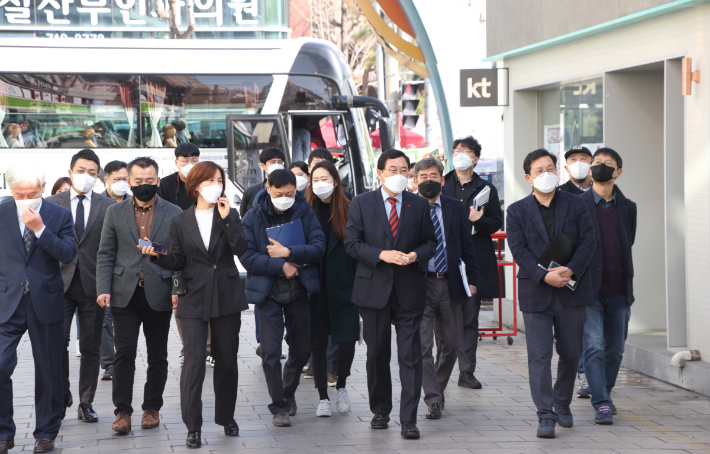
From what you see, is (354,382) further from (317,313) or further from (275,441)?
(275,441)

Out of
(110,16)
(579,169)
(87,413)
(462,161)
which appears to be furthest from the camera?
(110,16)

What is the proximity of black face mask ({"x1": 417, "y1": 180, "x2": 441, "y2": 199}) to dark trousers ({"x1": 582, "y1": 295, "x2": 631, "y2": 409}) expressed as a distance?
144 centimetres

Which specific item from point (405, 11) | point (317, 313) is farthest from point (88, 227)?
point (405, 11)

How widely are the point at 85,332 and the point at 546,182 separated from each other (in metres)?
3.50

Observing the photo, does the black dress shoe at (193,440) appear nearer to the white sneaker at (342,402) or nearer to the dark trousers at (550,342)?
the white sneaker at (342,402)

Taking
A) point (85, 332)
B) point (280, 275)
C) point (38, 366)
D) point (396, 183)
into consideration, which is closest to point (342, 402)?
point (280, 275)

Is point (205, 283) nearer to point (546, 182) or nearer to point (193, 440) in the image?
point (193, 440)

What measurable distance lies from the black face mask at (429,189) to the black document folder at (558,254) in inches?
38.0

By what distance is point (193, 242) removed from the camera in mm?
5668

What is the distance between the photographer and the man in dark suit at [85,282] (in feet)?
20.8

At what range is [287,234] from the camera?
6098mm

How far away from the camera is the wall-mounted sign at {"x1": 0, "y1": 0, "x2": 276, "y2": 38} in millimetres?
15734

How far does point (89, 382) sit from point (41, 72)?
9848 mm

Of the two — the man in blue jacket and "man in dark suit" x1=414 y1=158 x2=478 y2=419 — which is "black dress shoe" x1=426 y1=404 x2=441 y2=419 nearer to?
"man in dark suit" x1=414 y1=158 x2=478 y2=419
